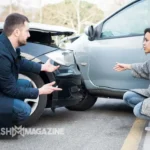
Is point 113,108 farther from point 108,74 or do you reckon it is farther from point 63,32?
point 63,32

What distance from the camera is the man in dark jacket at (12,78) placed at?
10.3 ft

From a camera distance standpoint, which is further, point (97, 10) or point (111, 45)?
point (97, 10)

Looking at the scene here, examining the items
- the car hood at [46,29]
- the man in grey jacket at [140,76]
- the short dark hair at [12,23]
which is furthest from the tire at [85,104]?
the short dark hair at [12,23]

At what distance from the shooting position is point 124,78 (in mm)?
4559

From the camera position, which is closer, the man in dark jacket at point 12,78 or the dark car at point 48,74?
the man in dark jacket at point 12,78

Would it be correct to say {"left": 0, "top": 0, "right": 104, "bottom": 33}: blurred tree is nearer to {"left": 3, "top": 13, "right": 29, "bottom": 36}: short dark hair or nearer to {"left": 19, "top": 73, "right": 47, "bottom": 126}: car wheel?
{"left": 19, "top": 73, "right": 47, "bottom": 126}: car wheel

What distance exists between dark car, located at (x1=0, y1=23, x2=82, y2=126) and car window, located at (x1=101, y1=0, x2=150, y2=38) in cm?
71

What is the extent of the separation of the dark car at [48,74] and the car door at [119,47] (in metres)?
0.46

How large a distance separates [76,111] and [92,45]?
1.01 m

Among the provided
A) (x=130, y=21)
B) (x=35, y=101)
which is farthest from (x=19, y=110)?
(x=130, y=21)

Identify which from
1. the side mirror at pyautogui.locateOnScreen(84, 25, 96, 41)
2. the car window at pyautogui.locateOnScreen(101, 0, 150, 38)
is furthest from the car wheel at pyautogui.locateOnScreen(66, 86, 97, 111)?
the car window at pyautogui.locateOnScreen(101, 0, 150, 38)

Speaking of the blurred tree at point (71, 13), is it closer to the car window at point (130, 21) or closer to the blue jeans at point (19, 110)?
the car window at point (130, 21)

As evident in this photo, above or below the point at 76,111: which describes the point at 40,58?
above

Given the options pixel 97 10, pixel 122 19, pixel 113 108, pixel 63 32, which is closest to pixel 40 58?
pixel 63 32
